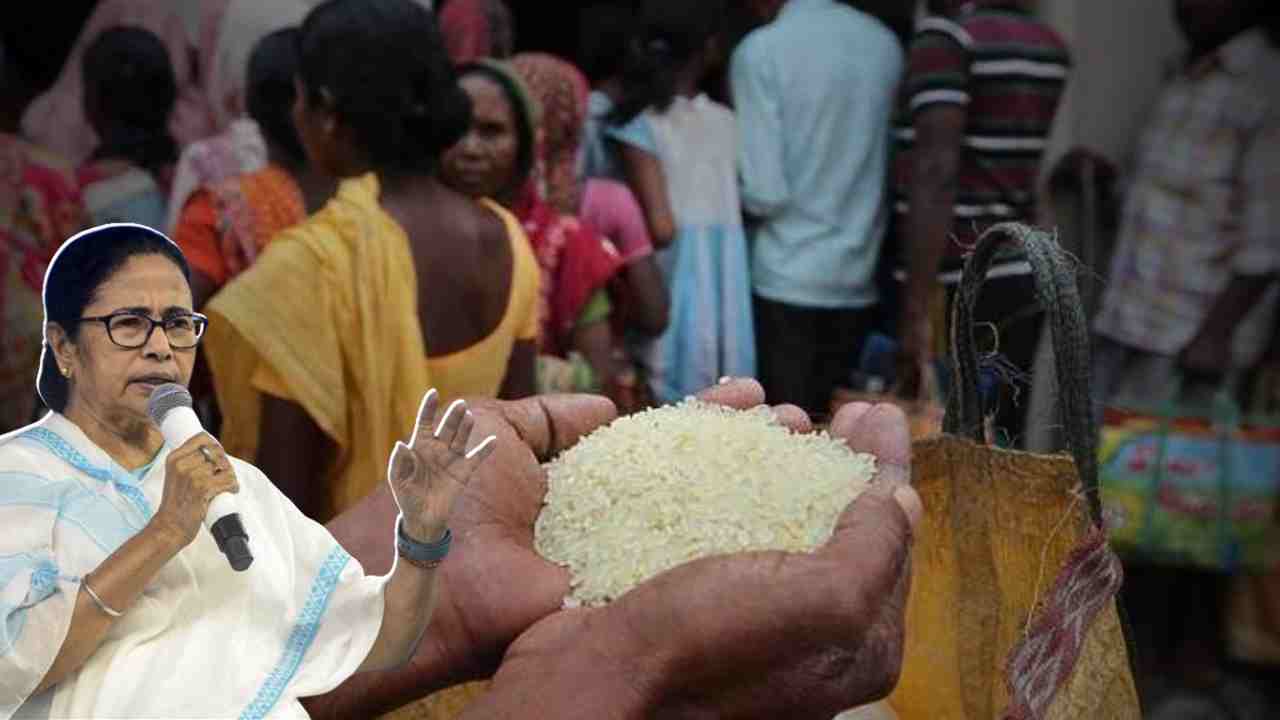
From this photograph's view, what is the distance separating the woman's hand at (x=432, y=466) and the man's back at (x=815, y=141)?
2.64m

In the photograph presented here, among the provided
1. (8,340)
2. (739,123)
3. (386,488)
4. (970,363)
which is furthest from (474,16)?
(386,488)

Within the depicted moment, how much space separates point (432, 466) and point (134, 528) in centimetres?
16

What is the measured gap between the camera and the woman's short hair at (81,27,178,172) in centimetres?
291

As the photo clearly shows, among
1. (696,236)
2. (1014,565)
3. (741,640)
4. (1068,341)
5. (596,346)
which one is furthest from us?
(696,236)

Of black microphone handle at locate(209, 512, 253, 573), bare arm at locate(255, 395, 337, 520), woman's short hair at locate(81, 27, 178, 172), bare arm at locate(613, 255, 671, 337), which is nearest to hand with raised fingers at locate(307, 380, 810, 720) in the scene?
black microphone handle at locate(209, 512, 253, 573)

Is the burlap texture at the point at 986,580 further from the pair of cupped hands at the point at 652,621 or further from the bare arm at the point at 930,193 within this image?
the bare arm at the point at 930,193

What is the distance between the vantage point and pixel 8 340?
215 cm

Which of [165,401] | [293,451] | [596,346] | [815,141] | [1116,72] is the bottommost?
[596,346]

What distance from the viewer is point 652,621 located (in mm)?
1191

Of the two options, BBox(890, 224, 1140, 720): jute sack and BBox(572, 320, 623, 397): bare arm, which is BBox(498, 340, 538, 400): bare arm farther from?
BBox(572, 320, 623, 397): bare arm

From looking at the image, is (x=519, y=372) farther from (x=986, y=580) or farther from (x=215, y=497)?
(x=215, y=497)

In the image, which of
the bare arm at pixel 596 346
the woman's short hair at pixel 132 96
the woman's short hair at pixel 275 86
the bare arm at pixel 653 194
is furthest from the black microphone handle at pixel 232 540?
the bare arm at pixel 653 194

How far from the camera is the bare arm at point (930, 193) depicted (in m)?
3.50

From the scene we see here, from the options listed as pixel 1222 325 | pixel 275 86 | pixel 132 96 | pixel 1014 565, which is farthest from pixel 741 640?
pixel 1222 325
